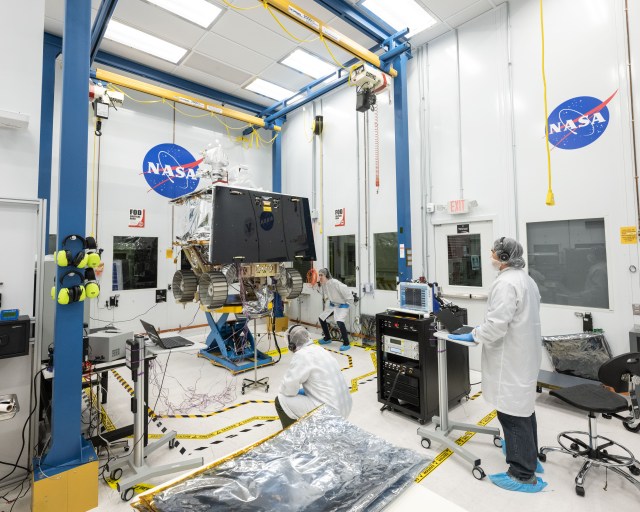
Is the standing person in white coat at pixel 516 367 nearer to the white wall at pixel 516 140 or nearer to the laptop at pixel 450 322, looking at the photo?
the laptop at pixel 450 322

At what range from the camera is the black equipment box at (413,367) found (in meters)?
2.99

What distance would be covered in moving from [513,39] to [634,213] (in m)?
2.52

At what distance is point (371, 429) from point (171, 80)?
20.7 feet

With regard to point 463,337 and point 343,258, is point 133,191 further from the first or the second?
point 463,337

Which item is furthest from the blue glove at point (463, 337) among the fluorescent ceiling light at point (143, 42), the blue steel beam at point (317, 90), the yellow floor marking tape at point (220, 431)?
the fluorescent ceiling light at point (143, 42)

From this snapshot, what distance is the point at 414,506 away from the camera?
2.94 ft

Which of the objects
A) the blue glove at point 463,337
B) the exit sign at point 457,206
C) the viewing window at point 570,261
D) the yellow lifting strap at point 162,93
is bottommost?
the blue glove at point 463,337

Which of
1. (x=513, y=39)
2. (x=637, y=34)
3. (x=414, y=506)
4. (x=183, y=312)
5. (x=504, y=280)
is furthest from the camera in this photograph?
(x=183, y=312)

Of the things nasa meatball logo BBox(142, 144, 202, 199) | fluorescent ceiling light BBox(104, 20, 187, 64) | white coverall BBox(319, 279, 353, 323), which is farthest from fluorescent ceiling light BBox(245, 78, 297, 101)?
white coverall BBox(319, 279, 353, 323)

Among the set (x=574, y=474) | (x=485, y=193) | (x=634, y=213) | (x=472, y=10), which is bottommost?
(x=574, y=474)

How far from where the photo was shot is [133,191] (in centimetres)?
591

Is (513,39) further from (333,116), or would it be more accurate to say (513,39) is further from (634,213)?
(333,116)

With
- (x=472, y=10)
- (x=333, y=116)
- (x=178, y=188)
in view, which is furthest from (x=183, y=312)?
(x=472, y=10)

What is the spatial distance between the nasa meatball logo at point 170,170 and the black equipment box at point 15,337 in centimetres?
433
